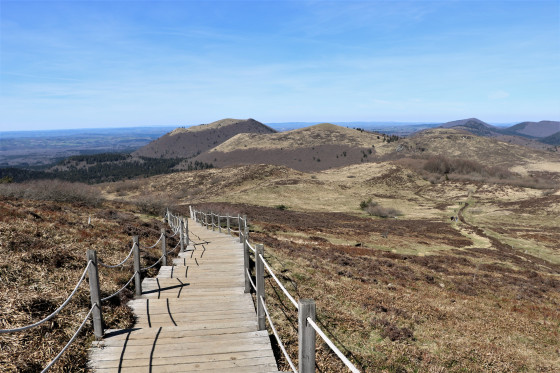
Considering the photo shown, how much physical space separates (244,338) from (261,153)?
183 m

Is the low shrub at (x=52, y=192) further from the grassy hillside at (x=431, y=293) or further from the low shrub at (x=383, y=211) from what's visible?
the low shrub at (x=383, y=211)

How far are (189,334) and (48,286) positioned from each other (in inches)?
171

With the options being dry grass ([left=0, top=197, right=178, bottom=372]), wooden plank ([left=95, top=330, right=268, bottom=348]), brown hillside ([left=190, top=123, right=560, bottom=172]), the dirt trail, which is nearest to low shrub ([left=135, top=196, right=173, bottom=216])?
dry grass ([left=0, top=197, right=178, bottom=372])

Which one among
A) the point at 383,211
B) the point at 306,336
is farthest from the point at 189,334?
the point at 383,211

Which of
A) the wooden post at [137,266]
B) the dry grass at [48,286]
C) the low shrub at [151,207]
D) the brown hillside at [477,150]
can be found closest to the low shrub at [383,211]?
the low shrub at [151,207]

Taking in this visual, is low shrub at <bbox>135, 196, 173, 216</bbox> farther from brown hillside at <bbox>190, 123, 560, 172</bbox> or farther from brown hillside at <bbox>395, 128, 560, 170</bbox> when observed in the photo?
brown hillside at <bbox>395, 128, 560, 170</bbox>

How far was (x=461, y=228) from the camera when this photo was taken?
4556cm

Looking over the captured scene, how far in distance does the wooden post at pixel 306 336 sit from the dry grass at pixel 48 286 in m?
3.61

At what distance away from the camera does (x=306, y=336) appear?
11.9ft

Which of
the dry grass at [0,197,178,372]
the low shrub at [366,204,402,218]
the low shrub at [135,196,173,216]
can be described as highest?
the dry grass at [0,197,178,372]

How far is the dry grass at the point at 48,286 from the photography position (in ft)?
17.2

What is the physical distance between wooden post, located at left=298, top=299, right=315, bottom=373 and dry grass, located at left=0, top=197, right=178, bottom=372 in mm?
3613

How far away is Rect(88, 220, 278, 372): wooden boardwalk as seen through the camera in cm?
513

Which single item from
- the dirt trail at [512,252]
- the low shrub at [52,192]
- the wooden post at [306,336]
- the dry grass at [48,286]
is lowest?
the dirt trail at [512,252]
